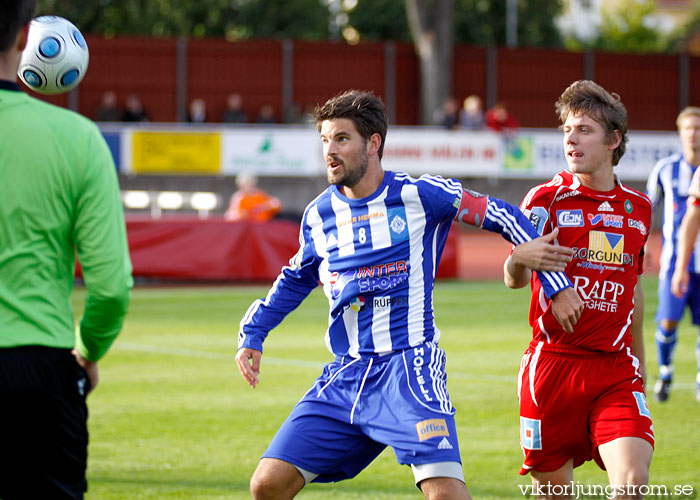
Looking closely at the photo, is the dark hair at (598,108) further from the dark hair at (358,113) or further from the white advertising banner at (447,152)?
the white advertising banner at (447,152)

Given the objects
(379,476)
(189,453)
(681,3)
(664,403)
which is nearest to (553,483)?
(379,476)

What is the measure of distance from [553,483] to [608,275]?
1.01m

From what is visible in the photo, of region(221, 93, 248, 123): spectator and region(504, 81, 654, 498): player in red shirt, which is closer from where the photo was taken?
region(504, 81, 654, 498): player in red shirt

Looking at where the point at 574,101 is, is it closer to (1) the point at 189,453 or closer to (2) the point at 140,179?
(1) the point at 189,453

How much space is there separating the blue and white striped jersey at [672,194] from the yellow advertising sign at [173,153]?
19.2 metres

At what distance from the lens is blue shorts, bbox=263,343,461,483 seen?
14.3 ft

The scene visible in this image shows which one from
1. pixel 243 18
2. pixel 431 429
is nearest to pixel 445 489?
pixel 431 429

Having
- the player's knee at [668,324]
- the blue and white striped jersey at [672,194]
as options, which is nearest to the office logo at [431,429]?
the blue and white striped jersey at [672,194]

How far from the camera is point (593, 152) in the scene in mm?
5008

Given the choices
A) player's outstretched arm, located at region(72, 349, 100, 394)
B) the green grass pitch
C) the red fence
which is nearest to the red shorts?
the green grass pitch

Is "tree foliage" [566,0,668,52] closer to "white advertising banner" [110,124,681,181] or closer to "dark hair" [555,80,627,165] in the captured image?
"white advertising banner" [110,124,681,181]

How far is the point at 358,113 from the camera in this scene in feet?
15.4

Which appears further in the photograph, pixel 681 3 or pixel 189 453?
pixel 681 3

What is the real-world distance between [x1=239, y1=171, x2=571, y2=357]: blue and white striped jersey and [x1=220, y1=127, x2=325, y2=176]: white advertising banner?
22905mm
